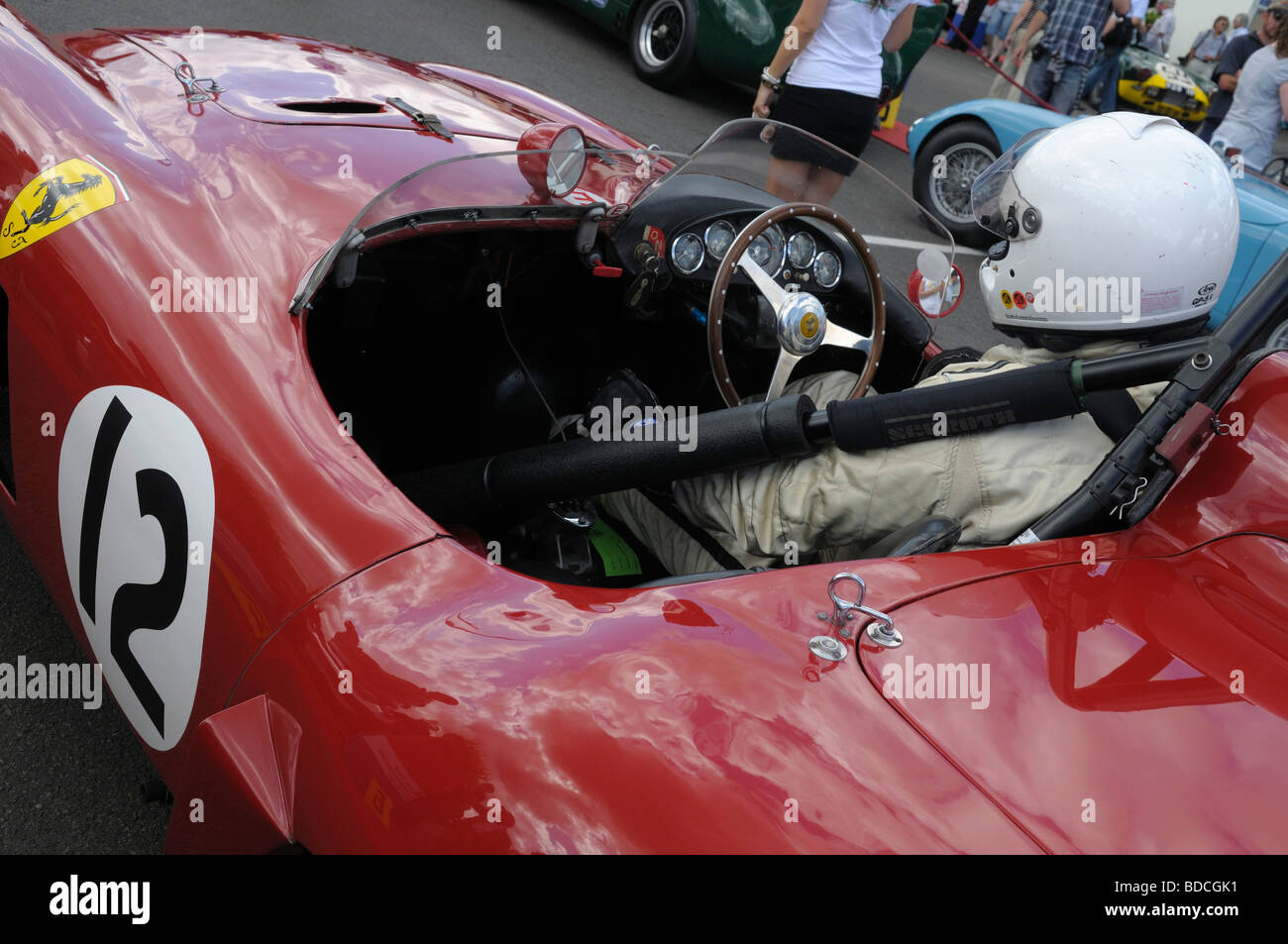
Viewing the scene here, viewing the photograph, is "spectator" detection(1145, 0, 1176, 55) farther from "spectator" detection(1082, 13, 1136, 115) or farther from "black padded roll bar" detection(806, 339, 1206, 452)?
"black padded roll bar" detection(806, 339, 1206, 452)

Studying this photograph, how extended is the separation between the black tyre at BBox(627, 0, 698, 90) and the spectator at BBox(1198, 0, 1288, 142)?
3689 millimetres

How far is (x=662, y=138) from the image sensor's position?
6.89 metres

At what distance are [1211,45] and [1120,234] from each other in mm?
18962

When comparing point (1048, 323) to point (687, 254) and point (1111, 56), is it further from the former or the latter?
point (1111, 56)

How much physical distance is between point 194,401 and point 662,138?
217 inches

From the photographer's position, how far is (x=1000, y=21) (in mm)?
15570

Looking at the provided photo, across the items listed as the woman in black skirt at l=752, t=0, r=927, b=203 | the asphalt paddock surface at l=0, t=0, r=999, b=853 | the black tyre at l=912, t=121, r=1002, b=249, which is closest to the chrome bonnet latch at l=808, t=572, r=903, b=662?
the asphalt paddock surface at l=0, t=0, r=999, b=853

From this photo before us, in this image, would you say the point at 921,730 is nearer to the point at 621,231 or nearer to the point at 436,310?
the point at 621,231

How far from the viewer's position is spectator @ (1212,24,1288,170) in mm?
6598

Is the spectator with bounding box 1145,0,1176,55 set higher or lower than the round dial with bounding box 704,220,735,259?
higher

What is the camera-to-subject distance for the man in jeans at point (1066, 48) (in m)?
7.79

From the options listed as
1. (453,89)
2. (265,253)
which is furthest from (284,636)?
(453,89)

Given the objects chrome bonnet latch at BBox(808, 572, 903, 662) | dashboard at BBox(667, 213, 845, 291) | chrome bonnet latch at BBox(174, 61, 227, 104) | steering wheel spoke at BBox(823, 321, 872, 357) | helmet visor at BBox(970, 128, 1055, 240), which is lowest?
chrome bonnet latch at BBox(808, 572, 903, 662)

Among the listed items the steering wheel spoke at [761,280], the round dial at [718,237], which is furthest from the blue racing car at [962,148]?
the steering wheel spoke at [761,280]
